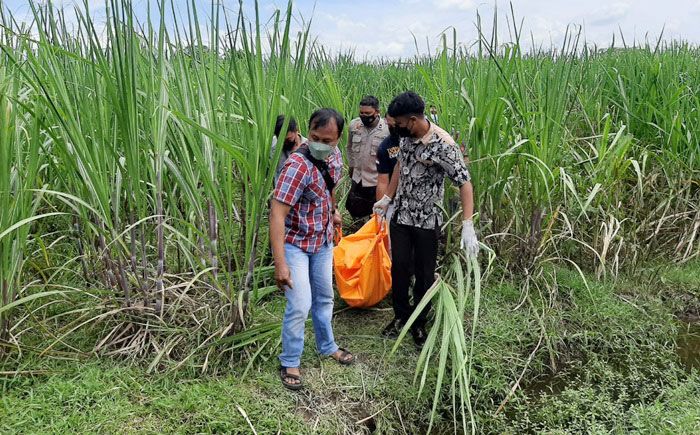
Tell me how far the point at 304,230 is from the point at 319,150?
355mm

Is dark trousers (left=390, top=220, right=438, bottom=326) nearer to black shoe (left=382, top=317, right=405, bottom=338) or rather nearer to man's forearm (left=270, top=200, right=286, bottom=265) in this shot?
black shoe (left=382, top=317, right=405, bottom=338)

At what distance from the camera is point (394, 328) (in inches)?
118

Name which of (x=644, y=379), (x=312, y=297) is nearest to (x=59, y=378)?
(x=312, y=297)

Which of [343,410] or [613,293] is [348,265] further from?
[613,293]

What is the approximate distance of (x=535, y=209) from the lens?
318 cm

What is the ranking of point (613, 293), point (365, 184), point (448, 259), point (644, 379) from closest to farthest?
point (644, 379) < point (448, 259) < point (613, 293) < point (365, 184)

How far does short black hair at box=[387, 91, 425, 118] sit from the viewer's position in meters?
2.59


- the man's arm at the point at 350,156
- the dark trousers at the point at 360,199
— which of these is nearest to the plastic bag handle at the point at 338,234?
the dark trousers at the point at 360,199

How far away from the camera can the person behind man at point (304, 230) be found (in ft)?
7.39

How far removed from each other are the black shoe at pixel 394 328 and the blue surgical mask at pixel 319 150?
1.13 metres

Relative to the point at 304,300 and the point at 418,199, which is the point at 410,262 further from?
the point at 304,300

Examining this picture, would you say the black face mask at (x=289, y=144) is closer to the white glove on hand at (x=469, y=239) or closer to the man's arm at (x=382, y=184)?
the man's arm at (x=382, y=184)

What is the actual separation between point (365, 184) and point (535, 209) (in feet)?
4.11

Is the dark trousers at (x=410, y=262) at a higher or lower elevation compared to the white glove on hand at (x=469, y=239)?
lower
